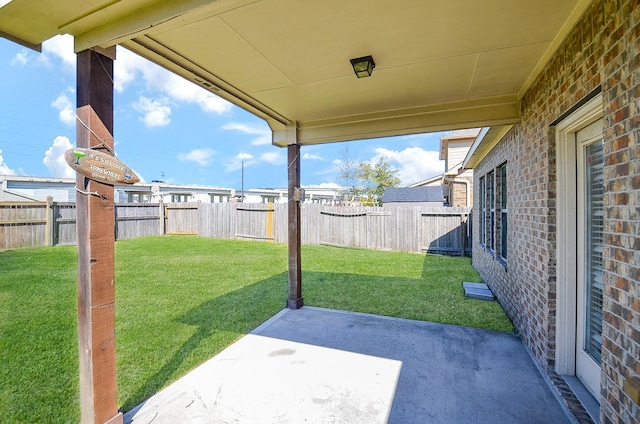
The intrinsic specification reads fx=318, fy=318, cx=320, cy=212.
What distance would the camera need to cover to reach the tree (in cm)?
2709

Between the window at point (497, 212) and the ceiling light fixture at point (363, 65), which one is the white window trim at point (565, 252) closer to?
the ceiling light fixture at point (363, 65)

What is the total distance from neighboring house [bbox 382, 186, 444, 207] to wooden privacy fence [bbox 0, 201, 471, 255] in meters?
5.27

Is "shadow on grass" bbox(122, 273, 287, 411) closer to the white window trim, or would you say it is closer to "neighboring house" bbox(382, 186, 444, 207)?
the white window trim

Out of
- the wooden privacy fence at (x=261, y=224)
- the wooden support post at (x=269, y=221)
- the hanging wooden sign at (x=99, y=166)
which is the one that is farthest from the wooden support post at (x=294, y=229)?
the wooden support post at (x=269, y=221)

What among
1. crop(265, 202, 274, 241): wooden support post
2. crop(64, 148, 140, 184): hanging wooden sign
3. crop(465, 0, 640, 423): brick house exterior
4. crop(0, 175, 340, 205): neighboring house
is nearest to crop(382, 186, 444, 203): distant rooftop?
crop(0, 175, 340, 205): neighboring house

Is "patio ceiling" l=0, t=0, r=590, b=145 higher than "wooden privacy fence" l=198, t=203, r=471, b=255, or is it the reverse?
"patio ceiling" l=0, t=0, r=590, b=145

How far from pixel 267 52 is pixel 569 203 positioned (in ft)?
Answer: 9.09

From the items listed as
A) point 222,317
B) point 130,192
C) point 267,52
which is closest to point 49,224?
point 222,317

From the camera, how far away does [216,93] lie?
339 centimetres

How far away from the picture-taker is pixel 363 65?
2.71 m

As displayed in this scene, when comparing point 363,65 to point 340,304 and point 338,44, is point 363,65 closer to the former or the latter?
point 338,44

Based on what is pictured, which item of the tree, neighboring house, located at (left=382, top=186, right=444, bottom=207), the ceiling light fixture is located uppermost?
the tree

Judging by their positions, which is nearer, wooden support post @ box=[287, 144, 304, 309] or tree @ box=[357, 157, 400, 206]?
wooden support post @ box=[287, 144, 304, 309]

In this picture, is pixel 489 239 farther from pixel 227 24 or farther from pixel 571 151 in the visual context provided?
pixel 227 24
